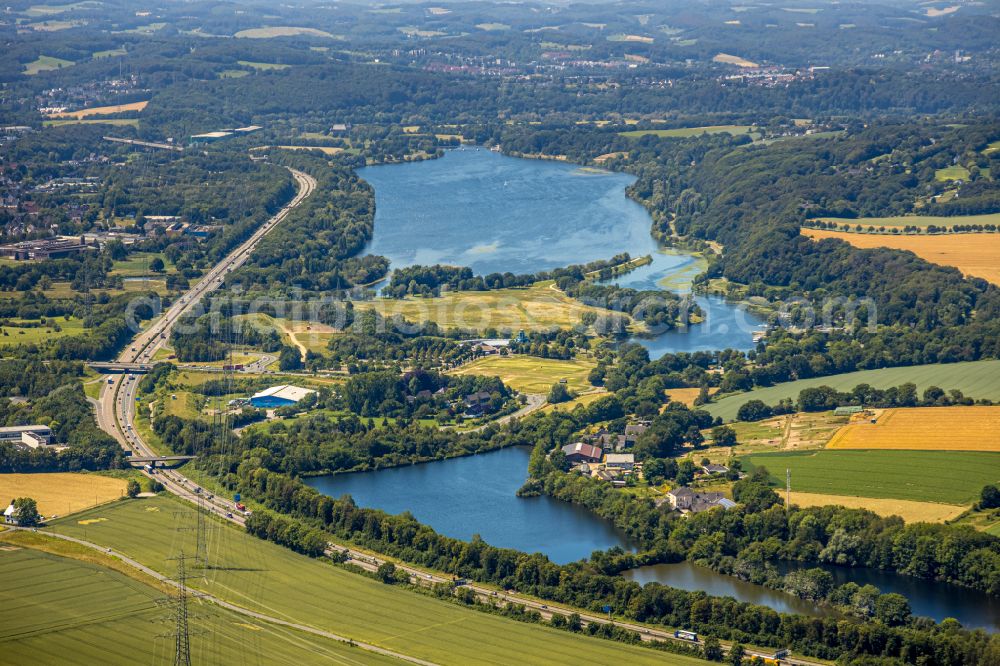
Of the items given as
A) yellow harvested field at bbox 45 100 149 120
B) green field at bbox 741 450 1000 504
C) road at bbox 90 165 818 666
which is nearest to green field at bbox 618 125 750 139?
road at bbox 90 165 818 666

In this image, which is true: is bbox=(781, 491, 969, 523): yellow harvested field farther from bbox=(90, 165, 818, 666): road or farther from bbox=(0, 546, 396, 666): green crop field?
bbox=(0, 546, 396, 666): green crop field

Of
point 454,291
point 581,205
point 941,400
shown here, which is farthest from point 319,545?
point 581,205

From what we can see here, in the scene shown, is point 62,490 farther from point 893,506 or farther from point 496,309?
point 496,309

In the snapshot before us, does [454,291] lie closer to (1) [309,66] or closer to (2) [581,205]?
(2) [581,205]

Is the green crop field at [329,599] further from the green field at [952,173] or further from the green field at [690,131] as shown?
the green field at [690,131]

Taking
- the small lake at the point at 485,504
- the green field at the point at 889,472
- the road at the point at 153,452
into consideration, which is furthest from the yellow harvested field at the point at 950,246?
the small lake at the point at 485,504
